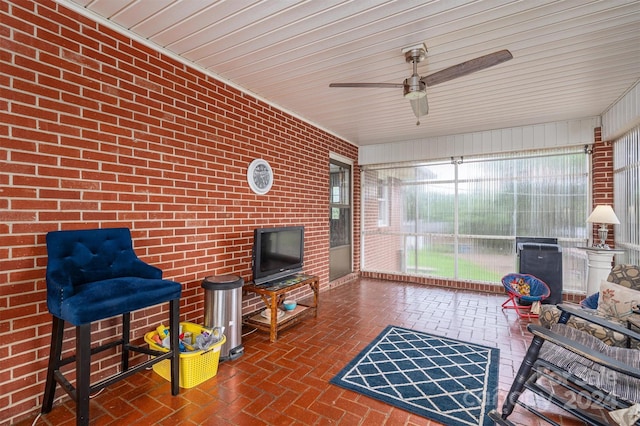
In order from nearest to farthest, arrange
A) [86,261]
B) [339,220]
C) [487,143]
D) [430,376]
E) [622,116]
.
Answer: [86,261] → [430,376] → [622,116] → [487,143] → [339,220]

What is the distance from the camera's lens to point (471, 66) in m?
2.17

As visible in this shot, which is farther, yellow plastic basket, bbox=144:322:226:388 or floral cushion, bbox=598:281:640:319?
floral cushion, bbox=598:281:640:319

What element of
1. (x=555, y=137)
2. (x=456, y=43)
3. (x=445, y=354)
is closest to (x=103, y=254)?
(x=445, y=354)

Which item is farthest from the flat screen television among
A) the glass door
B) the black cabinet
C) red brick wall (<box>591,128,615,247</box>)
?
red brick wall (<box>591,128,615,247</box>)

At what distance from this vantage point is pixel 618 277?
9.15 ft

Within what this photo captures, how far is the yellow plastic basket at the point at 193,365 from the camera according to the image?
7.45 feet

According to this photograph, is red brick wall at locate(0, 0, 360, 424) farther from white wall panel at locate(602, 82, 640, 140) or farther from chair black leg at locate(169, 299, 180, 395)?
white wall panel at locate(602, 82, 640, 140)

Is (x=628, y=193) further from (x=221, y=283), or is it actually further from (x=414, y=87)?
(x=221, y=283)

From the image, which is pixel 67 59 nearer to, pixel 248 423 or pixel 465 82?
pixel 248 423

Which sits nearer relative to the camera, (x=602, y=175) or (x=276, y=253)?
(x=276, y=253)

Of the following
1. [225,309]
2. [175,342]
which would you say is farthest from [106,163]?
[225,309]

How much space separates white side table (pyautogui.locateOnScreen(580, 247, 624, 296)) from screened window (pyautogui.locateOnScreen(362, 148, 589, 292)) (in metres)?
0.71

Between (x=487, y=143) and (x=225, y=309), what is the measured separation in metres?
4.80

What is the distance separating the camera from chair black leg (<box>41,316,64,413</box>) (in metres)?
1.88
